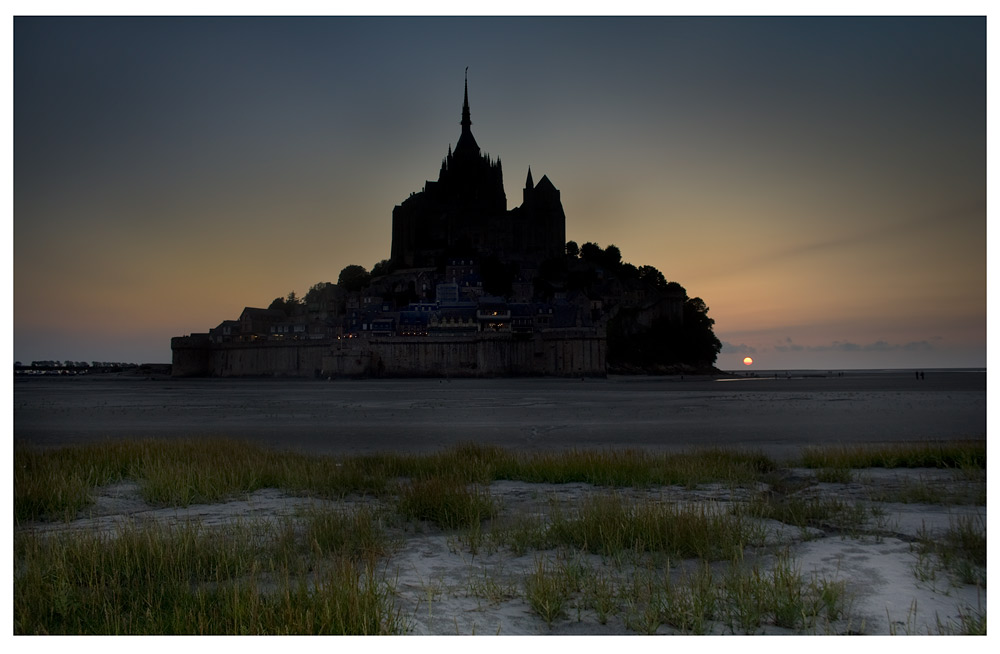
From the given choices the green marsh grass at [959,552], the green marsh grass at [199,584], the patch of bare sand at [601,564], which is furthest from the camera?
the green marsh grass at [959,552]

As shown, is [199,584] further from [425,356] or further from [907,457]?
[425,356]

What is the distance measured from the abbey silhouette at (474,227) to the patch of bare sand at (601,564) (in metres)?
73.1

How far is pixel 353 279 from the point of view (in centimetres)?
7025

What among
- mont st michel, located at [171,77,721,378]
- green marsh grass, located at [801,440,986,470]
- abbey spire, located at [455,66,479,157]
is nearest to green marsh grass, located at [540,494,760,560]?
green marsh grass, located at [801,440,986,470]

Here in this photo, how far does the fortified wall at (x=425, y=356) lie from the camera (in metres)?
45.8

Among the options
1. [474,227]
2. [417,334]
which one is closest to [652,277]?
[474,227]

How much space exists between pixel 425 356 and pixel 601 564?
4697 centimetres

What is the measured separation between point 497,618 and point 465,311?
52.5 m

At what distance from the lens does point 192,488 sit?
5789 millimetres

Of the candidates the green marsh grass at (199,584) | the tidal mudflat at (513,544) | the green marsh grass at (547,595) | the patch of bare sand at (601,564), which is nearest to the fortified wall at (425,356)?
the tidal mudflat at (513,544)

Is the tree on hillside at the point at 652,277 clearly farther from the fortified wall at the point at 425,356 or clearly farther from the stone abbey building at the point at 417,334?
the fortified wall at the point at 425,356

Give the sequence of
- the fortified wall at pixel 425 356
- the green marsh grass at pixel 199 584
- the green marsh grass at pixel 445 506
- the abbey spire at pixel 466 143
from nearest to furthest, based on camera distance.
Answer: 1. the green marsh grass at pixel 199 584
2. the green marsh grass at pixel 445 506
3. the fortified wall at pixel 425 356
4. the abbey spire at pixel 466 143

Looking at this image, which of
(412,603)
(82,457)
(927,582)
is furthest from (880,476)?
(82,457)
